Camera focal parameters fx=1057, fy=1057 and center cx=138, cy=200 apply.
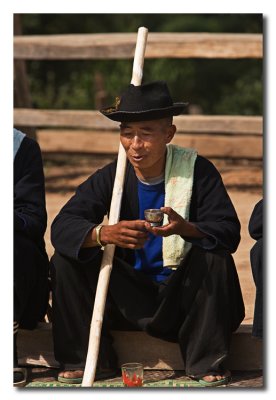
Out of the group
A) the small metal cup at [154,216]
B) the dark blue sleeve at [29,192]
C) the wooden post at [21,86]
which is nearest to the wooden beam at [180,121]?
the wooden post at [21,86]

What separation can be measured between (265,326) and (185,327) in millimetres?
384

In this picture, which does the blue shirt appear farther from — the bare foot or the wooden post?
the wooden post

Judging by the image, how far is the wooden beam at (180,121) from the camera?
33.9ft

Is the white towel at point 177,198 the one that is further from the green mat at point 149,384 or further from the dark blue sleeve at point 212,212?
the green mat at point 149,384

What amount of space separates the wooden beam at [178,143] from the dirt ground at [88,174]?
0.12 metres

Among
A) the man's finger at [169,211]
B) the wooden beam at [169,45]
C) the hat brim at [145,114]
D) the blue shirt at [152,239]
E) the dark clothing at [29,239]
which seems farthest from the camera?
the wooden beam at [169,45]

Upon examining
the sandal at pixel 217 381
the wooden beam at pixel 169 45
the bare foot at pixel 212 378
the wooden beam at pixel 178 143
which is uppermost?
the wooden beam at pixel 169 45

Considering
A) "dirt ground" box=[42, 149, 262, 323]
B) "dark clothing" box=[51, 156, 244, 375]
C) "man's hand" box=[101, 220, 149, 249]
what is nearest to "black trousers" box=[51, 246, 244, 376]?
"dark clothing" box=[51, 156, 244, 375]

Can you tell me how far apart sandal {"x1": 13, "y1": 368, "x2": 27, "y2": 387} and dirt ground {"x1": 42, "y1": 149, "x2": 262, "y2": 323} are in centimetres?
292

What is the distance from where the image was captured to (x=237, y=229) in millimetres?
4742

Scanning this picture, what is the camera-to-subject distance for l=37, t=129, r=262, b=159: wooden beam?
11.7 meters

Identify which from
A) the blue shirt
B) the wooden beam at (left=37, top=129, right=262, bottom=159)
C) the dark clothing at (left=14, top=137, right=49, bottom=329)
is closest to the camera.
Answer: the dark clothing at (left=14, top=137, right=49, bottom=329)

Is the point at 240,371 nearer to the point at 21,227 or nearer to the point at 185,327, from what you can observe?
the point at 185,327

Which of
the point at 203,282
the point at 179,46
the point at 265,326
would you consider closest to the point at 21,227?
the point at 203,282
